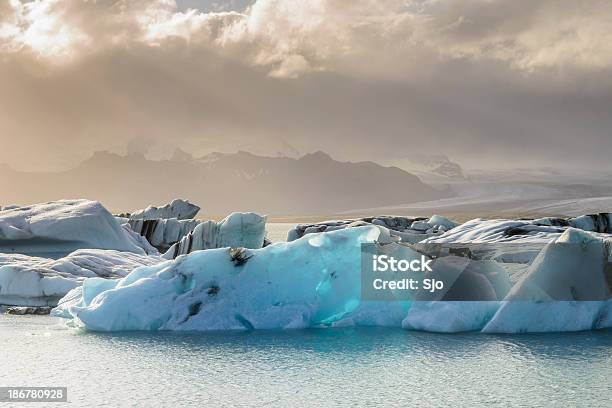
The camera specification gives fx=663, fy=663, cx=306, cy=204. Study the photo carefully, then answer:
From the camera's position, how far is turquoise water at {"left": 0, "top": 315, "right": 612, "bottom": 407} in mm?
8617

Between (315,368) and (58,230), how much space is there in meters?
20.4

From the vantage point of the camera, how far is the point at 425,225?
1671 inches

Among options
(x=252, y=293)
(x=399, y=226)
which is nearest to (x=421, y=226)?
(x=399, y=226)

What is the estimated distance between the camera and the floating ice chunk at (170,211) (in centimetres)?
5538

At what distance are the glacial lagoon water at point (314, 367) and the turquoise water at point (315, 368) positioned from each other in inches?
0.7

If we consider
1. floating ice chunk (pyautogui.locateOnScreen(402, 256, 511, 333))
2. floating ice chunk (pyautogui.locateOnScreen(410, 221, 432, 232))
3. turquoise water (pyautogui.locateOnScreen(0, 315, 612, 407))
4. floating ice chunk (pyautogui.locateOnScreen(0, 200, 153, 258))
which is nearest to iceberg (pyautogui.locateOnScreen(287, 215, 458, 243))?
floating ice chunk (pyautogui.locateOnScreen(410, 221, 432, 232))

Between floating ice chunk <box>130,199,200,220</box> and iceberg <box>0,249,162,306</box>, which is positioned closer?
iceberg <box>0,249,162,306</box>

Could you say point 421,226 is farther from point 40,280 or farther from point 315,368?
point 315,368

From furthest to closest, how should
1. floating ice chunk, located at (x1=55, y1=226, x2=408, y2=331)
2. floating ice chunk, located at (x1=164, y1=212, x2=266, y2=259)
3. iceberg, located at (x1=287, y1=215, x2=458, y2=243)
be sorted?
1. iceberg, located at (x1=287, y1=215, x2=458, y2=243)
2. floating ice chunk, located at (x1=164, y1=212, x2=266, y2=259)
3. floating ice chunk, located at (x1=55, y1=226, x2=408, y2=331)

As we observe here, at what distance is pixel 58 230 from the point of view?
1090 inches

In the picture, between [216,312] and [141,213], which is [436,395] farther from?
[141,213]

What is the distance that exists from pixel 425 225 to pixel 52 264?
27396 mm

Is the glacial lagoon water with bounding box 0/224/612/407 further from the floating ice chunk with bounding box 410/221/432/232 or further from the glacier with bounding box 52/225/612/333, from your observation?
the floating ice chunk with bounding box 410/221/432/232

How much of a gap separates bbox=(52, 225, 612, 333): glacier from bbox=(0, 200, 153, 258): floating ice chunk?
46.3 ft
